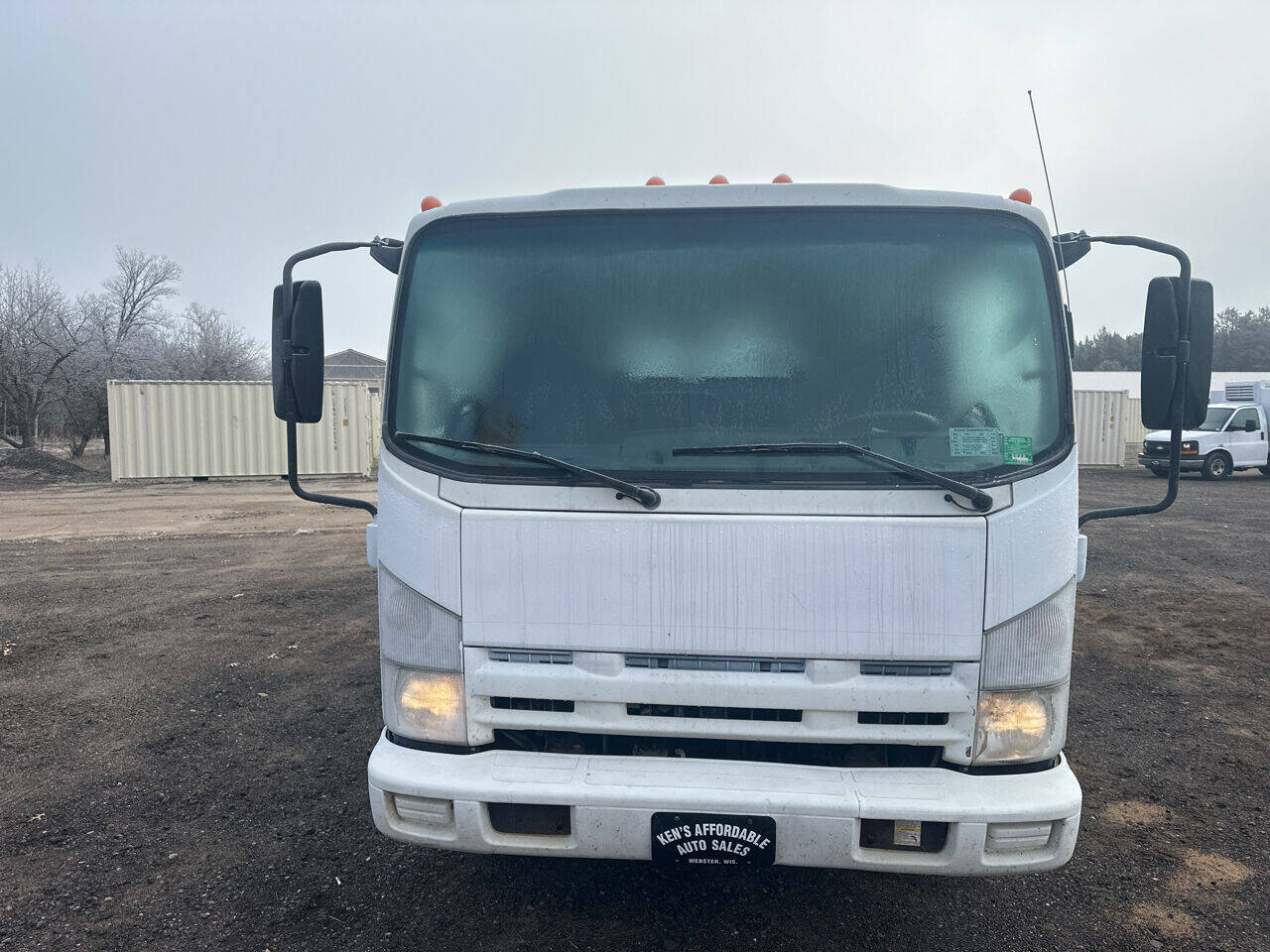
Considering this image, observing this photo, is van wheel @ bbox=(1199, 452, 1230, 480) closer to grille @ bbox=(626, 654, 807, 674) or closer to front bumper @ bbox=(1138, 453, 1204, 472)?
front bumper @ bbox=(1138, 453, 1204, 472)

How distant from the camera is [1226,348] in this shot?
2357 inches

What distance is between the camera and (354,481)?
2045 centimetres

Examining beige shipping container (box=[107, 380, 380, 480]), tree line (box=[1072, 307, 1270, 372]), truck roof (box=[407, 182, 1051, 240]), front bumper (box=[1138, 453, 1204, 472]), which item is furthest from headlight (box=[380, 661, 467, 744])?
tree line (box=[1072, 307, 1270, 372])

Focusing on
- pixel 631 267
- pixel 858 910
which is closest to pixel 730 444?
pixel 631 267

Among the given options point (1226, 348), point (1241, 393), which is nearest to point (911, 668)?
point (1241, 393)

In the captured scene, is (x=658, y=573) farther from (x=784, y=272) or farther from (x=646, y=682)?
(x=784, y=272)

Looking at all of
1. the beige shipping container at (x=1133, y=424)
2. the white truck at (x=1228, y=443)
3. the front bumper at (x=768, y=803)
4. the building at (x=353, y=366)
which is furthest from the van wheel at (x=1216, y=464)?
the building at (x=353, y=366)

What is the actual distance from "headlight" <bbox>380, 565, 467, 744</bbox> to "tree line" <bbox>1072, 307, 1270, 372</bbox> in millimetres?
63686

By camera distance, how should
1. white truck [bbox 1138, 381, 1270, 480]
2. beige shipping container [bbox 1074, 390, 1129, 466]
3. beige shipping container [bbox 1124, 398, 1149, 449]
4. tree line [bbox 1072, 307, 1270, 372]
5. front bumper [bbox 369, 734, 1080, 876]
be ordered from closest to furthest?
front bumper [bbox 369, 734, 1080, 876], white truck [bbox 1138, 381, 1270, 480], beige shipping container [bbox 1074, 390, 1129, 466], beige shipping container [bbox 1124, 398, 1149, 449], tree line [bbox 1072, 307, 1270, 372]

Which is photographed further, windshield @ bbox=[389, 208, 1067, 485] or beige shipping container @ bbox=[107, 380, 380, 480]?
beige shipping container @ bbox=[107, 380, 380, 480]

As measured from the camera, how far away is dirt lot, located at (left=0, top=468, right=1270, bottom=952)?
2.85 m

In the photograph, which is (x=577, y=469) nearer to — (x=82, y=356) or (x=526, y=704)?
(x=526, y=704)

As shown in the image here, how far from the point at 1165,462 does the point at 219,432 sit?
2311 cm

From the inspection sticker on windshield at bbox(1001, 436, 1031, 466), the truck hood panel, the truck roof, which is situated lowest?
the truck hood panel
